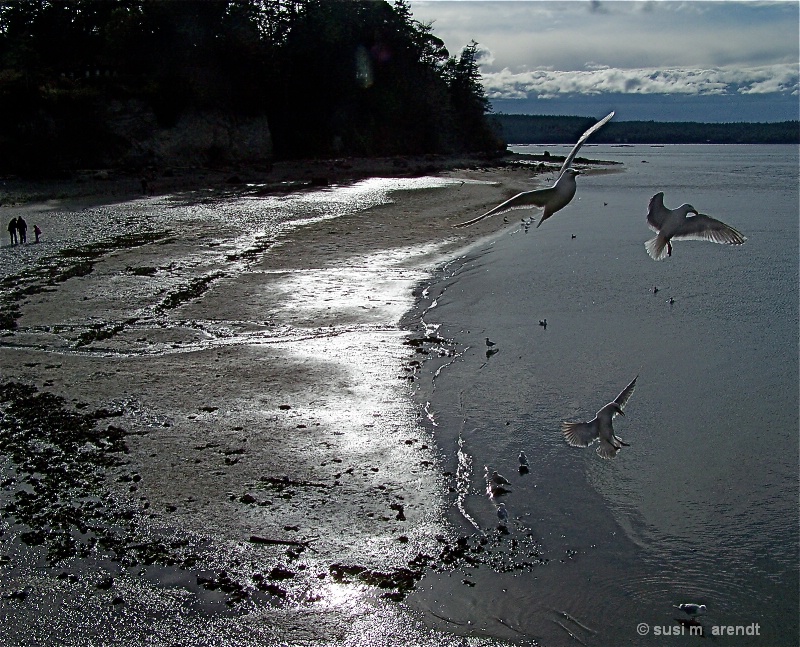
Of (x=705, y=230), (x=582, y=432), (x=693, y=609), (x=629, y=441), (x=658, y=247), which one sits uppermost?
(x=705, y=230)

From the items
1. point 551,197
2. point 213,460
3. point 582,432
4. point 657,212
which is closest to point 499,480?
point 582,432

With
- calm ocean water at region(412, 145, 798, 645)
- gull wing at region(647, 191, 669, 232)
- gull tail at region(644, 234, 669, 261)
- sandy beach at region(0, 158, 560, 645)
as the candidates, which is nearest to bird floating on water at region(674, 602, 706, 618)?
calm ocean water at region(412, 145, 798, 645)

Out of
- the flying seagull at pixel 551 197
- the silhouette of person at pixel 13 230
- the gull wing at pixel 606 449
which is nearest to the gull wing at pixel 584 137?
the flying seagull at pixel 551 197

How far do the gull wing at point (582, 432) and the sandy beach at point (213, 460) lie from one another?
5.29 ft

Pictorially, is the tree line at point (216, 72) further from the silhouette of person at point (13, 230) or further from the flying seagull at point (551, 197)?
the flying seagull at point (551, 197)

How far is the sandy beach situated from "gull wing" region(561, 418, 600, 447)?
161cm

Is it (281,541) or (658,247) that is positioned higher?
(658,247)

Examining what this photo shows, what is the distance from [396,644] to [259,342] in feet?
29.5

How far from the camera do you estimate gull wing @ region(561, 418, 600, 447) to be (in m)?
9.14

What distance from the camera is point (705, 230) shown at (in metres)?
8.48

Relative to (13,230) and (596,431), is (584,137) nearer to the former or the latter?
(596,431)

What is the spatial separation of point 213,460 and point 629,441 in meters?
6.05

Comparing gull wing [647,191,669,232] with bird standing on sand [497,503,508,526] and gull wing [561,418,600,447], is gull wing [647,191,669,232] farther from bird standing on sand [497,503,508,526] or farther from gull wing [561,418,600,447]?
bird standing on sand [497,503,508,526]

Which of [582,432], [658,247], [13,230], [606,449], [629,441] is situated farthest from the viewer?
[13,230]
